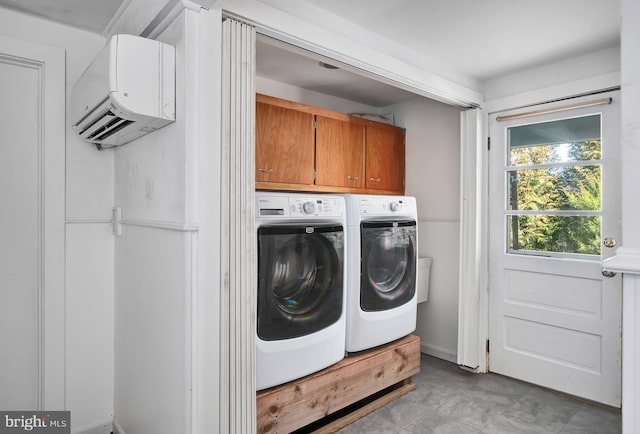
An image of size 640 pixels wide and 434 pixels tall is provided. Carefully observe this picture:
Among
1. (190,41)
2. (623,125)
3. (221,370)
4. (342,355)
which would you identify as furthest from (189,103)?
(342,355)

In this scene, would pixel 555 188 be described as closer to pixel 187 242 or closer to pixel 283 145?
pixel 283 145

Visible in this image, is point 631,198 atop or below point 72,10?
below

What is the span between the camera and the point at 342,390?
2.26 meters

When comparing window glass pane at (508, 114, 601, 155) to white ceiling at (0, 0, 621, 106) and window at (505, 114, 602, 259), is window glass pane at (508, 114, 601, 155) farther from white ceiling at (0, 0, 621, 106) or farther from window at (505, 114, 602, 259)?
white ceiling at (0, 0, 621, 106)

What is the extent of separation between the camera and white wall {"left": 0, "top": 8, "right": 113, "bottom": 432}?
207cm

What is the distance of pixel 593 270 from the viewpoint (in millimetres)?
2562

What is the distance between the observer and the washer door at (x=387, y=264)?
7.99ft

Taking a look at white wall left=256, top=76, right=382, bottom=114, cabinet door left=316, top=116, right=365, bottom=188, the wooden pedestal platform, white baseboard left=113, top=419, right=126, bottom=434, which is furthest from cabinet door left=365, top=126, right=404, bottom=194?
white baseboard left=113, top=419, right=126, bottom=434

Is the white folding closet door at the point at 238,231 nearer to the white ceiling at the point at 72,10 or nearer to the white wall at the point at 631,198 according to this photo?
the white ceiling at the point at 72,10

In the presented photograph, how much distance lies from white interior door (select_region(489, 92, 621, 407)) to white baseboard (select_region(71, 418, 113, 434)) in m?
2.71

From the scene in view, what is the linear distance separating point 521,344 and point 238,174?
2.54m

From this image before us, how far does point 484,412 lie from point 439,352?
96 cm

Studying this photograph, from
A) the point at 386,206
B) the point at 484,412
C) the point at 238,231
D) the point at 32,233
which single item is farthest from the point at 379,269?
the point at 32,233

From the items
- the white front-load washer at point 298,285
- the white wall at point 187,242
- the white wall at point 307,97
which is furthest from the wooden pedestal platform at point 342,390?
the white wall at point 307,97
